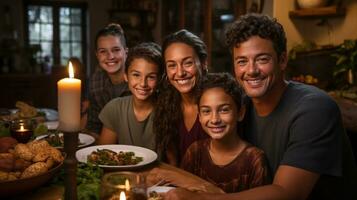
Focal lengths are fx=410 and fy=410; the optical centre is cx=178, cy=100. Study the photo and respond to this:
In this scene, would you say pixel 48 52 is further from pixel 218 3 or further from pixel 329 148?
pixel 329 148

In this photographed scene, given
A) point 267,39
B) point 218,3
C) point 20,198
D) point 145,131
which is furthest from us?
point 218,3

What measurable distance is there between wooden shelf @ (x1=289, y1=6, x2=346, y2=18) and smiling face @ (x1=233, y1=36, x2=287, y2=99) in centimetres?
244

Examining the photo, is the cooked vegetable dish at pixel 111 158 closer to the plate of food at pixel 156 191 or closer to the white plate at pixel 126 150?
the white plate at pixel 126 150

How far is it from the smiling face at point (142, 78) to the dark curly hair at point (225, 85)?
39cm

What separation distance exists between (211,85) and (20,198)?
92 centimetres

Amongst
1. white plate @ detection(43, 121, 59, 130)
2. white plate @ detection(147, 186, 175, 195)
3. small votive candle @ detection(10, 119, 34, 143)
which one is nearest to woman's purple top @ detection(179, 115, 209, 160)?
white plate @ detection(147, 186, 175, 195)

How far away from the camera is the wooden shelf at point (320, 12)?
385cm

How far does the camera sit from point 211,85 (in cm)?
184

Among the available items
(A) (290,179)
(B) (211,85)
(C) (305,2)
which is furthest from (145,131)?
(C) (305,2)

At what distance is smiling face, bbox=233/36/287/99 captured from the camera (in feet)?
5.48

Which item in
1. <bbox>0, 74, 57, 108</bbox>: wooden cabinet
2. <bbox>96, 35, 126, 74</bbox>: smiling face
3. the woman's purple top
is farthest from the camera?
<bbox>0, 74, 57, 108</bbox>: wooden cabinet

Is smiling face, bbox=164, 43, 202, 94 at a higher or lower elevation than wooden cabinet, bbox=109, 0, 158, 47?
lower

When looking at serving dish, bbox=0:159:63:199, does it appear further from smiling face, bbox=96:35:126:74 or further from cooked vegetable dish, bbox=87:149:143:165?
smiling face, bbox=96:35:126:74

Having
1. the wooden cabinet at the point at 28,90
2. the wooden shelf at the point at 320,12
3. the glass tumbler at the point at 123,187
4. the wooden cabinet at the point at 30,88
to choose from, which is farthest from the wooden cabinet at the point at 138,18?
the glass tumbler at the point at 123,187
